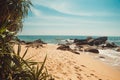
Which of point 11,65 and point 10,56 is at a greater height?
point 10,56

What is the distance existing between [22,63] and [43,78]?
27.3 inches

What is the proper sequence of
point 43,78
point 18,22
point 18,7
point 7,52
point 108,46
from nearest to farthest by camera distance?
point 7,52 → point 43,78 → point 18,7 → point 18,22 → point 108,46

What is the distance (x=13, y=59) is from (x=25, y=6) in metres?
1.77

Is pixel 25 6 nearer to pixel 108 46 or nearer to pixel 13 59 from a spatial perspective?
pixel 13 59

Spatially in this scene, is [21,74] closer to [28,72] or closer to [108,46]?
[28,72]

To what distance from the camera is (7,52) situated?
5.30 meters

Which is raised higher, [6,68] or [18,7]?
[18,7]

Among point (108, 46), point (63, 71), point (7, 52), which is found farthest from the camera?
point (108, 46)

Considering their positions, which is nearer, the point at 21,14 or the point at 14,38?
the point at 14,38

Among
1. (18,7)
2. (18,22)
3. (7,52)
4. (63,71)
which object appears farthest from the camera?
(63,71)

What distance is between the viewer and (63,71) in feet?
32.7

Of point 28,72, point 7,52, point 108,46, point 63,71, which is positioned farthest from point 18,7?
point 108,46

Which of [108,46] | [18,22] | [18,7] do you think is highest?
Result: [18,7]

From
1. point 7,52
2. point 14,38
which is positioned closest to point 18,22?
point 14,38
